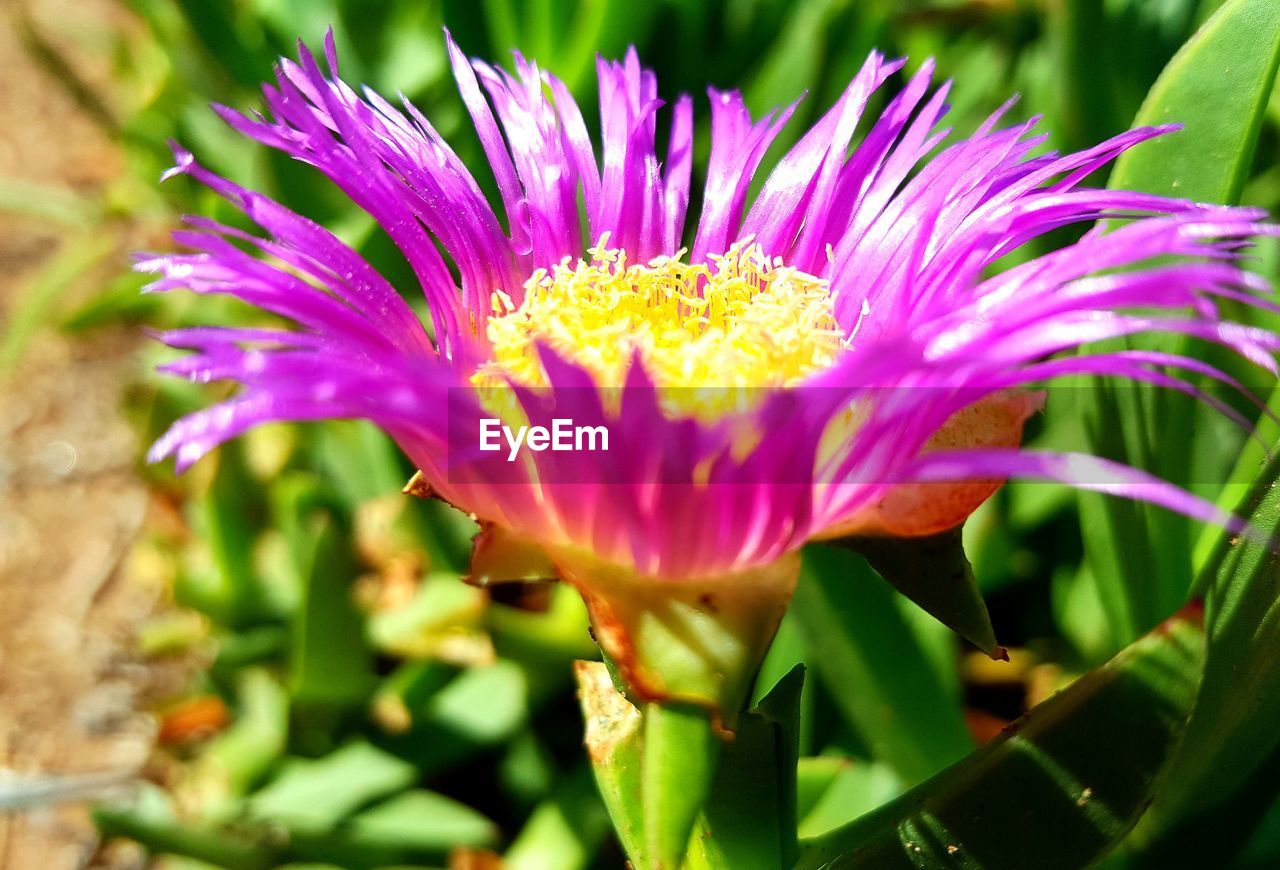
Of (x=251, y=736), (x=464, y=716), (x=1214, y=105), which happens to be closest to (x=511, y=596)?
(x=464, y=716)

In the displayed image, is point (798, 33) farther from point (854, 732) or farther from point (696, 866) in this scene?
point (696, 866)

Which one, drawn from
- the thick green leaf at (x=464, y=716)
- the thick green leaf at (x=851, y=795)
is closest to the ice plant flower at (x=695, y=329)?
the thick green leaf at (x=851, y=795)

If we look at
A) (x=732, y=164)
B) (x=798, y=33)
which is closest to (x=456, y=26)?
(x=798, y=33)

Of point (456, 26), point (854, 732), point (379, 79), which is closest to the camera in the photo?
point (854, 732)

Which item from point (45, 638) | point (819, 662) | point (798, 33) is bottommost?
point (45, 638)

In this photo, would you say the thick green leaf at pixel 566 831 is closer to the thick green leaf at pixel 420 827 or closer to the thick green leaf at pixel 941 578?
the thick green leaf at pixel 420 827

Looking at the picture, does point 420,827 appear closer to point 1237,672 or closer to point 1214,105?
point 1237,672

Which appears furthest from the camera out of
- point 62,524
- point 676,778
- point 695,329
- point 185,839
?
point 62,524
